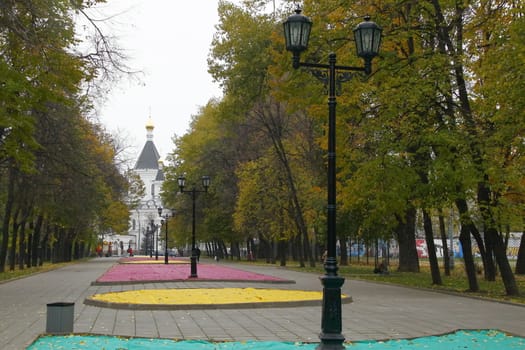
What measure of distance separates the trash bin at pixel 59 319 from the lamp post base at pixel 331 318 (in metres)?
4.39

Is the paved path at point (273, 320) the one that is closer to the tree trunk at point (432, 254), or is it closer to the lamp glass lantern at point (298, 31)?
the lamp glass lantern at point (298, 31)

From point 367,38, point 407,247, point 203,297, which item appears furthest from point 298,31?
point 407,247

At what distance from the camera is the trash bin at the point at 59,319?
1070cm

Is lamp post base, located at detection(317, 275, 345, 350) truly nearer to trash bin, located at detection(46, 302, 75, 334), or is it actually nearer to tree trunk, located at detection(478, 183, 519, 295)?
trash bin, located at detection(46, 302, 75, 334)

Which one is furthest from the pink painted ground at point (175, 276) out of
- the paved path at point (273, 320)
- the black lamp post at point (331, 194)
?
the black lamp post at point (331, 194)

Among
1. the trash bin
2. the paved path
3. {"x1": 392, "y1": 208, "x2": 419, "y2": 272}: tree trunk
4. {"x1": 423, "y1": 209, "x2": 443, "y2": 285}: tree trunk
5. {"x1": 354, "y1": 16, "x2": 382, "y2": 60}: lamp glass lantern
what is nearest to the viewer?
{"x1": 354, "y1": 16, "x2": 382, "y2": 60}: lamp glass lantern

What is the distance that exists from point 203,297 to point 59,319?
22.3 feet

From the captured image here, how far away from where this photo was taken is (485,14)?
20953 mm

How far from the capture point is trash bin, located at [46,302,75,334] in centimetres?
1070

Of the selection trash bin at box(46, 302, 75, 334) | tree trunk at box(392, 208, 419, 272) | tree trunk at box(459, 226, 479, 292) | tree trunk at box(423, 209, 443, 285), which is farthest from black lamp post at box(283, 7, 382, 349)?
tree trunk at box(392, 208, 419, 272)

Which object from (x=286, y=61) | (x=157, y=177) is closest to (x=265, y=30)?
(x=286, y=61)

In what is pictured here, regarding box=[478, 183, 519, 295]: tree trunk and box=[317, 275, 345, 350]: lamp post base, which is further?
box=[478, 183, 519, 295]: tree trunk

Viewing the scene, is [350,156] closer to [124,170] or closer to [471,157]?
[471,157]

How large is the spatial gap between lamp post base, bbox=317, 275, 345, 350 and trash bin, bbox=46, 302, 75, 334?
4394 millimetres
